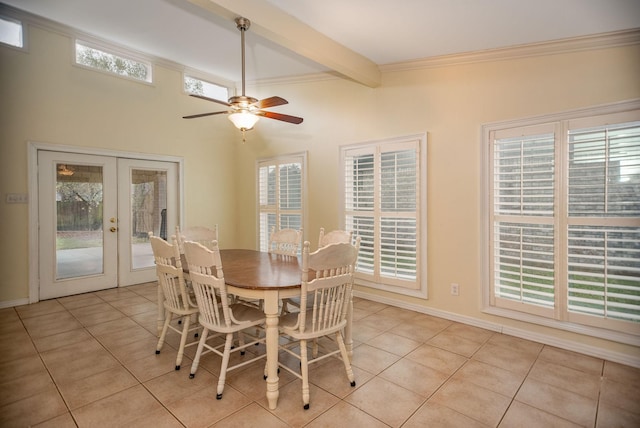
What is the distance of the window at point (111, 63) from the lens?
4.34m

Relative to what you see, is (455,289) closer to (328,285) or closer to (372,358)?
(372,358)

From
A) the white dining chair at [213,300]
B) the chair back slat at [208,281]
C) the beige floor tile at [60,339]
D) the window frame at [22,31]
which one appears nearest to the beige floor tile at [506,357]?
the white dining chair at [213,300]

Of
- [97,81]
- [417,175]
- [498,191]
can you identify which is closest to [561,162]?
[498,191]

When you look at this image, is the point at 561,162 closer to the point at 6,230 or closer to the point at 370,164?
the point at 370,164

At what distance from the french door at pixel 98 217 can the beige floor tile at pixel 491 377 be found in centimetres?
463

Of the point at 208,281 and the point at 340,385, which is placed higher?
the point at 208,281

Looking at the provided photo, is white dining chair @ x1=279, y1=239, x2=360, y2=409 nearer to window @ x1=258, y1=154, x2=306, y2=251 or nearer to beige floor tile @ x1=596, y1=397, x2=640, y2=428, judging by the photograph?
beige floor tile @ x1=596, y1=397, x2=640, y2=428

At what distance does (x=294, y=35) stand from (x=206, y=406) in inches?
122

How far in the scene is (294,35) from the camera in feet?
9.96

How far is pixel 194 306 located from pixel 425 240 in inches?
99.2

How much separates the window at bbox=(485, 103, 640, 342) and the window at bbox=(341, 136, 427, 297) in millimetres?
753

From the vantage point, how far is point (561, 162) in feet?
9.32

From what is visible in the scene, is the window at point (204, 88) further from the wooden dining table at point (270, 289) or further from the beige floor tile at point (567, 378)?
the beige floor tile at point (567, 378)

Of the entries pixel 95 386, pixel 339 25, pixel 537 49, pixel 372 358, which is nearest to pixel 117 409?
pixel 95 386
